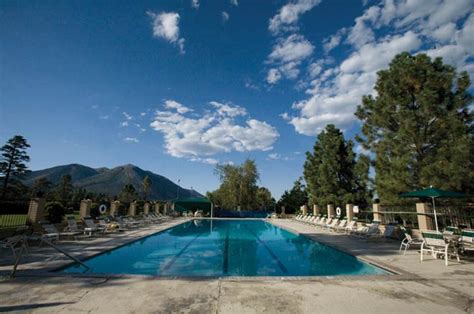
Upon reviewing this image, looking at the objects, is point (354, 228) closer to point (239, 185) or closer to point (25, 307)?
point (25, 307)

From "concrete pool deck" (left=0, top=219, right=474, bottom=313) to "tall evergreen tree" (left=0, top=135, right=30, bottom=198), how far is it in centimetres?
5269

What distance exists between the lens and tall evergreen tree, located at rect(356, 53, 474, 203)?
38.8ft

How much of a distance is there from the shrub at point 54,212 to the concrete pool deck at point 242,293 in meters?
9.95

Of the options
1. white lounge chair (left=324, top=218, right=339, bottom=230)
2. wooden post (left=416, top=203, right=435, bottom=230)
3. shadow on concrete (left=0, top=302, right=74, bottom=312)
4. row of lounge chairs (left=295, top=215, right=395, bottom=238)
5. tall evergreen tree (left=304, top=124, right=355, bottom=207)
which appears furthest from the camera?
tall evergreen tree (left=304, top=124, right=355, bottom=207)

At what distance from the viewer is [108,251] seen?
8883mm

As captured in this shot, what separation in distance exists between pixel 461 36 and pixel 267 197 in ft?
133

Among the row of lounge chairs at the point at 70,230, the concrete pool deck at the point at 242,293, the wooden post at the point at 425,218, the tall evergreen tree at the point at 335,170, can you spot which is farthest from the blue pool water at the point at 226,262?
the tall evergreen tree at the point at 335,170

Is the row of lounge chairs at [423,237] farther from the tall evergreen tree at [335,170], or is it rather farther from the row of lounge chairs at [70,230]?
the row of lounge chairs at [70,230]

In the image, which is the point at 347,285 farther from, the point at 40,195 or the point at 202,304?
the point at 40,195

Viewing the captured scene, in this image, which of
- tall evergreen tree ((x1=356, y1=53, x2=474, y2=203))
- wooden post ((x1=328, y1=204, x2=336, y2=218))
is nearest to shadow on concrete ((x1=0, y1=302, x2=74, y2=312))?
tall evergreen tree ((x1=356, y1=53, x2=474, y2=203))

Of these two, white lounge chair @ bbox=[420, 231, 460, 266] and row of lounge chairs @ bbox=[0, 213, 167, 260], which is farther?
row of lounge chairs @ bbox=[0, 213, 167, 260]

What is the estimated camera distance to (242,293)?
4.36 m

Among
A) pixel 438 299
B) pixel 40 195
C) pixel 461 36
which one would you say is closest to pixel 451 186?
pixel 461 36

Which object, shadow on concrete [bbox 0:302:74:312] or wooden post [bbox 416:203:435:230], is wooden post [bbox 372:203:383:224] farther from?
shadow on concrete [bbox 0:302:74:312]
